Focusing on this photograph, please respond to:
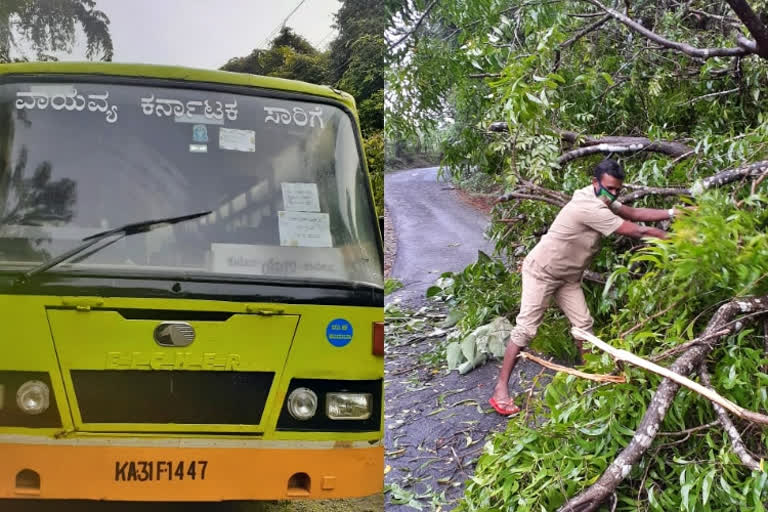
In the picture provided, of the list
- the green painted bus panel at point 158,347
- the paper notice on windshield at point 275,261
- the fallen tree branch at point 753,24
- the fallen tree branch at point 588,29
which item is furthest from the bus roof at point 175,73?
the fallen tree branch at point 753,24

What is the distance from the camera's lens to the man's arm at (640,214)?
179 cm

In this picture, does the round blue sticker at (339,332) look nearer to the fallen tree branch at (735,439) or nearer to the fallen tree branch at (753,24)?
the fallen tree branch at (735,439)

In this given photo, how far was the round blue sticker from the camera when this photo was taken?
196 cm

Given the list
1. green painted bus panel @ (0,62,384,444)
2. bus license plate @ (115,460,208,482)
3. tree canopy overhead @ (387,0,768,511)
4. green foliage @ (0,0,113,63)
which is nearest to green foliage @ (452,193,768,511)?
tree canopy overhead @ (387,0,768,511)

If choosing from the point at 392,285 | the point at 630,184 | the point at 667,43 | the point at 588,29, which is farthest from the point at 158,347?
the point at 667,43

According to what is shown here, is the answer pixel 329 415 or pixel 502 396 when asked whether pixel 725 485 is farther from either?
pixel 329 415

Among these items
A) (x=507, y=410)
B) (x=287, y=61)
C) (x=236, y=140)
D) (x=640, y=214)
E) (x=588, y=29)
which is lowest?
(x=507, y=410)

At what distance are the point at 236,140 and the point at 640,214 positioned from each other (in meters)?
1.17

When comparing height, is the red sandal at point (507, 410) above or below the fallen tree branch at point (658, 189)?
below

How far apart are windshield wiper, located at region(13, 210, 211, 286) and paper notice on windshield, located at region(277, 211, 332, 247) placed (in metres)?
0.22

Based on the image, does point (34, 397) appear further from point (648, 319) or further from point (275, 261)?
point (648, 319)

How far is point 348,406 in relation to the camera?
199 cm

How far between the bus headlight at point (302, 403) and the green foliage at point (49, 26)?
1.07m

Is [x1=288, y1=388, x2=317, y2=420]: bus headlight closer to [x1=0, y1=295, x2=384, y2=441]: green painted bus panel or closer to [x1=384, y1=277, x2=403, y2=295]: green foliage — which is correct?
[x1=0, y1=295, x2=384, y2=441]: green painted bus panel
